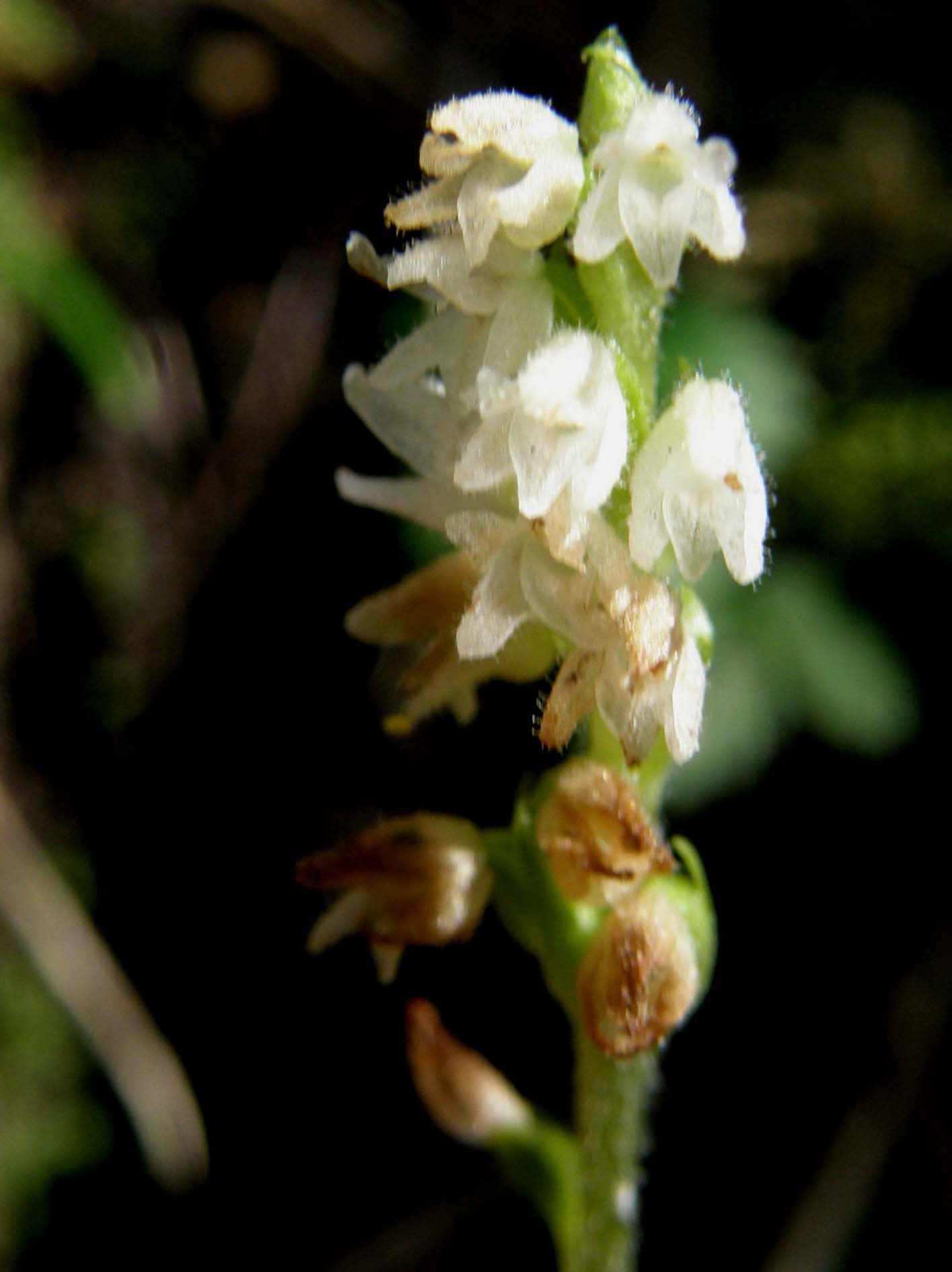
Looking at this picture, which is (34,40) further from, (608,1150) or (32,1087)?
(608,1150)

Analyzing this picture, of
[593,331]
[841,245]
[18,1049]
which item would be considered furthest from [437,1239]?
[841,245]

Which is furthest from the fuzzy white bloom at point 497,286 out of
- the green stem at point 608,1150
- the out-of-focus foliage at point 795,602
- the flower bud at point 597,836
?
the out-of-focus foliage at point 795,602

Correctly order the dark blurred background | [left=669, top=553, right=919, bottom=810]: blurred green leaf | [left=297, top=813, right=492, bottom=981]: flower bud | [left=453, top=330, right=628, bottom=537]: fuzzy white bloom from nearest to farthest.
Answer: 1. [left=453, top=330, right=628, bottom=537]: fuzzy white bloom
2. [left=297, top=813, right=492, bottom=981]: flower bud
3. [left=669, top=553, right=919, bottom=810]: blurred green leaf
4. the dark blurred background

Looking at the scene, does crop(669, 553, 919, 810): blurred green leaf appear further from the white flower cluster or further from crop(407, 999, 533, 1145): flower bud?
the white flower cluster

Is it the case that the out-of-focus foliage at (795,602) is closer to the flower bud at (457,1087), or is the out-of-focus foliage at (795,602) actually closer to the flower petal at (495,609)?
the flower bud at (457,1087)

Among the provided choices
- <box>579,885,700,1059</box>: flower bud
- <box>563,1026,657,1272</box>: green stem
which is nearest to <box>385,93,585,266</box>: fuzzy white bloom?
<box>579,885,700,1059</box>: flower bud

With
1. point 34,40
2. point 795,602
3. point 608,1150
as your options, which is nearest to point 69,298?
point 34,40

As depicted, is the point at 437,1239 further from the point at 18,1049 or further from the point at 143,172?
the point at 143,172
